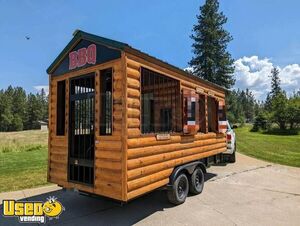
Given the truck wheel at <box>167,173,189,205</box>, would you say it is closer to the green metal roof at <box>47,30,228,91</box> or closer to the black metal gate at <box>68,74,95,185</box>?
the black metal gate at <box>68,74,95,185</box>

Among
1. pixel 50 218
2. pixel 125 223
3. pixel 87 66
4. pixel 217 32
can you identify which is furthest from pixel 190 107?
pixel 217 32

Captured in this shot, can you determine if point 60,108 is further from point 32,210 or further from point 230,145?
point 230,145

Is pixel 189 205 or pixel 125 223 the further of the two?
pixel 189 205

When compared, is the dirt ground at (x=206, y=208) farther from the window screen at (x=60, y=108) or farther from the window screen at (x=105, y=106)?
the window screen at (x=60, y=108)

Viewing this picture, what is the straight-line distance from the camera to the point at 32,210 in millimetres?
5426

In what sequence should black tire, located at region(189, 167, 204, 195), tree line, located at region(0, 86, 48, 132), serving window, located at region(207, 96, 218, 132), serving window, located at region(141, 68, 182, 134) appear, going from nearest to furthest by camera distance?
serving window, located at region(141, 68, 182, 134), black tire, located at region(189, 167, 204, 195), serving window, located at region(207, 96, 218, 132), tree line, located at region(0, 86, 48, 132)

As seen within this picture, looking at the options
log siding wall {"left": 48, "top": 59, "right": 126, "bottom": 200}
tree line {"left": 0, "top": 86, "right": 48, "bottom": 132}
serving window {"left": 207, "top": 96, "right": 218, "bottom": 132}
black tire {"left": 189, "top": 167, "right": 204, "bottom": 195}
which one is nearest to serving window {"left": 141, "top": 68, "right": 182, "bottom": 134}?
log siding wall {"left": 48, "top": 59, "right": 126, "bottom": 200}

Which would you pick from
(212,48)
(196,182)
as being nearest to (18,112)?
(212,48)

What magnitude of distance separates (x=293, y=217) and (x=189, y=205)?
1.98 meters

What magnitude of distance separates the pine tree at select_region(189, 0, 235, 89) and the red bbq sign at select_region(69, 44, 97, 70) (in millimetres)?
29774

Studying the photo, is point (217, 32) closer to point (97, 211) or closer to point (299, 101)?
point (299, 101)

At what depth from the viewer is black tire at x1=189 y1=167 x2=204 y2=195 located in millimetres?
6312

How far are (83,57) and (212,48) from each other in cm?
3164

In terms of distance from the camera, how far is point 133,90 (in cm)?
461
